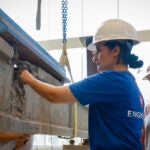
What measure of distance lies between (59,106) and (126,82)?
143 cm

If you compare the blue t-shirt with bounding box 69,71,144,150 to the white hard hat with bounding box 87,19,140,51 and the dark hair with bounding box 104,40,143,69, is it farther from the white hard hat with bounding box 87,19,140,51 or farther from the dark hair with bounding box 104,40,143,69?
the white hard hat with bounding box 87,19,140,51

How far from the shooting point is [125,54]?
2172 millimetres

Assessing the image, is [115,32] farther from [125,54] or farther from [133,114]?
[133,114]

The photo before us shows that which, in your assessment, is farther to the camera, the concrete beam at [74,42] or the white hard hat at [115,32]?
the concrete beam at [74,42]

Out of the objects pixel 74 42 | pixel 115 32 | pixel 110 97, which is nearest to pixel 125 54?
pixel 115 32

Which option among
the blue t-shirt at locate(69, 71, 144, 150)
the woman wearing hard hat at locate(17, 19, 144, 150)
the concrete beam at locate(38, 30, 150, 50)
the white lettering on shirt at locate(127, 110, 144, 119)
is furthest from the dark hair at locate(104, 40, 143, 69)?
the concrete beam at locate(38, 30, 150, 50)

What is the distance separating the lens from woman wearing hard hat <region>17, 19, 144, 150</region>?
A: 6.40ft

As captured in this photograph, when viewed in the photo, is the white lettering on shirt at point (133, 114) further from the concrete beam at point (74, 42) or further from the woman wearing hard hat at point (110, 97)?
the concrete beam at point (74, 42)

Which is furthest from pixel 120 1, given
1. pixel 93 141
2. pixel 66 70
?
pixel 93 141

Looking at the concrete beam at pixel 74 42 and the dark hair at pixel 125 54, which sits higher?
the concrete beam at pixel 74 42

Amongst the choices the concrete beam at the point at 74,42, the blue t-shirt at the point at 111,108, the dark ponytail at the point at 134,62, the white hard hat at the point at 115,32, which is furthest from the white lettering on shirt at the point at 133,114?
the concrete beam at the point at 74,42

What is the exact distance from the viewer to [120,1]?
6.19 meters

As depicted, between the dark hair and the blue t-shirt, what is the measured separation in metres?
0.13

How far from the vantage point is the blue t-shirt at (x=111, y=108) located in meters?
1.95
